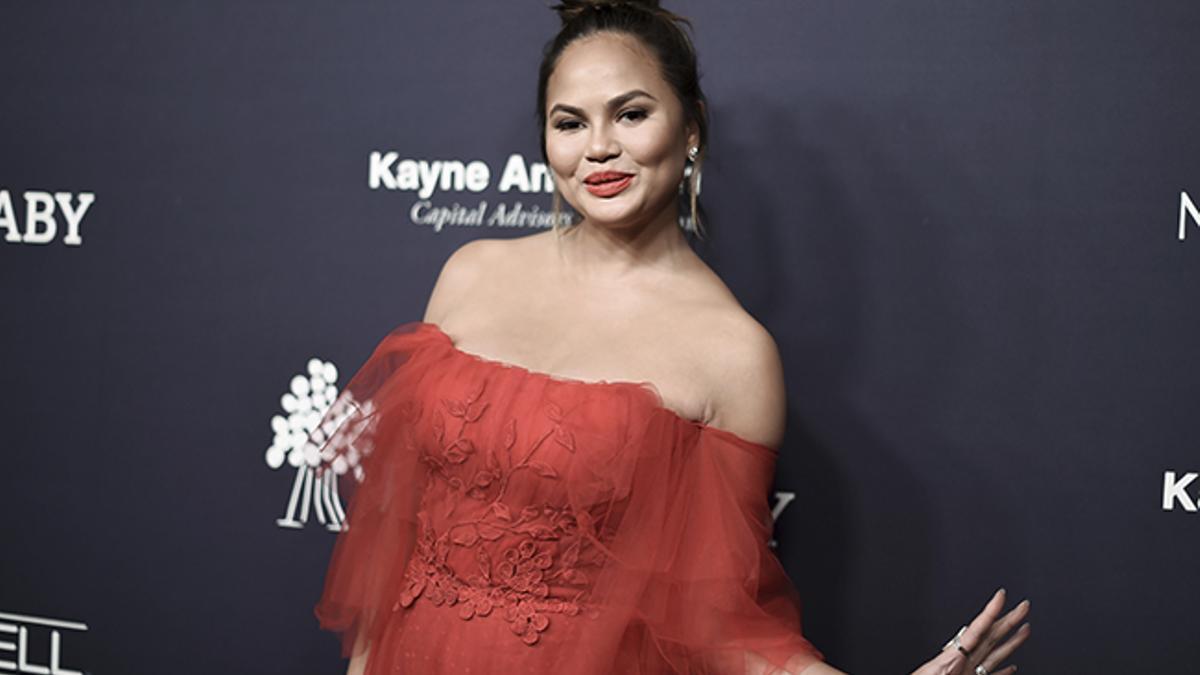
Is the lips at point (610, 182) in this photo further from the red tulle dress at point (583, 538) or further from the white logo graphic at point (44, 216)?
the white logo graphic at point (44, 216)

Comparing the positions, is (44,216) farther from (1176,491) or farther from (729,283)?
(1176,491)

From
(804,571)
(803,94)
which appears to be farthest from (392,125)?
(804,571)

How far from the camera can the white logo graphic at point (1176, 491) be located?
1.83 meters

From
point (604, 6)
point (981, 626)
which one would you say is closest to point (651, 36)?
point (604, 6)

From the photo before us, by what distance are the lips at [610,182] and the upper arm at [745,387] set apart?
225 millimetres

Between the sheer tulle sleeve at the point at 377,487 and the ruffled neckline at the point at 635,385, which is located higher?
the ruffled neckline at the point at 635,385

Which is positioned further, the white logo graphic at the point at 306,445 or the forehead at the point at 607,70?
the white logo graphic at the point at 306,445

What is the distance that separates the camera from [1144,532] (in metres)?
1.85

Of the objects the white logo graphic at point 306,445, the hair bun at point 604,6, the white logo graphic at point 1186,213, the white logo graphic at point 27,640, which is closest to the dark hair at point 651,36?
the hair bun at point 604,6

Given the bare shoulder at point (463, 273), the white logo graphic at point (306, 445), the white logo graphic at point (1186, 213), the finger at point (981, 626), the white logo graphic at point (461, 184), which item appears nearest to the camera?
the finger at point (981, 626)

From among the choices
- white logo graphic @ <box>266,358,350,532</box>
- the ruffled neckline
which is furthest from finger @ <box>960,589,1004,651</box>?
white logo graphic @ <box>266,358,350,532</box>

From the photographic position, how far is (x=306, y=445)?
2.22m

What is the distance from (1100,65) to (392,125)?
1.15 meters

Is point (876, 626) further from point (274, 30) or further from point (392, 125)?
point (274, 30)
